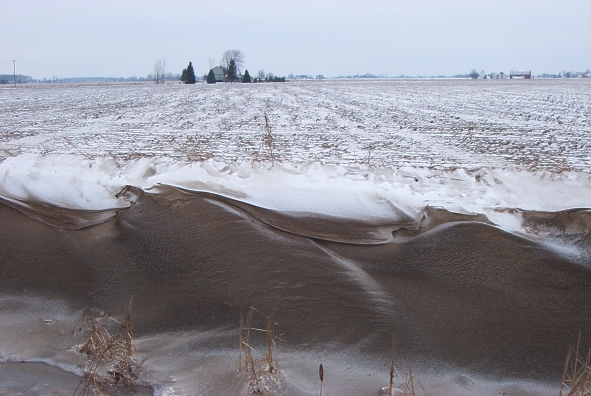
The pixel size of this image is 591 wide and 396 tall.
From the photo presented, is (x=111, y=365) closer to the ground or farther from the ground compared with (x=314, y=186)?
closer to the ground

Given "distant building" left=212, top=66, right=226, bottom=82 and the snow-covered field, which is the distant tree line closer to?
"distant building" left=212, top=66, right=226, bottom=82

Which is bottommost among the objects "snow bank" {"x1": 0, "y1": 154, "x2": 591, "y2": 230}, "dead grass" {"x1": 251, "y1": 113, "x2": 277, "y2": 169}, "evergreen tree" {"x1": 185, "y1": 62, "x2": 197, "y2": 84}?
"snow bank" {"x1": 0, "y1": 154, "x2": 591, "y2": 230}

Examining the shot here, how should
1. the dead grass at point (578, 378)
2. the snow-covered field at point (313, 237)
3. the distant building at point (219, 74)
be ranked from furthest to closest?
the distant building at point (219, 74)
the snow-covered field at point (313, 237)
the dead grass at point (578, 378)

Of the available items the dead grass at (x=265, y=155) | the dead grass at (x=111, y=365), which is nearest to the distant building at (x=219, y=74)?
the dead grass at (x=265, y=155)

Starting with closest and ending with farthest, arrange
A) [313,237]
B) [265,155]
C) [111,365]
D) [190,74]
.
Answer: [111,365] < [313,237] < [265,155] < [190,74]

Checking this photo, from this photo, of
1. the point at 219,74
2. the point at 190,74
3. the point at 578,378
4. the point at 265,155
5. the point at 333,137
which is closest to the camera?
the point at 578,378

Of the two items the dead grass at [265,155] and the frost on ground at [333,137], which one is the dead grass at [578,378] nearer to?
the frost on ground at [333,137]

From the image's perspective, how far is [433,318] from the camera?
18.5 feet

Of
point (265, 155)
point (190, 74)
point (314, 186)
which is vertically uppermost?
point (190, 74)

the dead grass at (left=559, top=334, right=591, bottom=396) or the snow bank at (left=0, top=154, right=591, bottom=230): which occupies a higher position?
the snow bank at (left=0, top=154, right=591, bottom=230)

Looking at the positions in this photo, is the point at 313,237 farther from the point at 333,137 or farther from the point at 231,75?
the point at 231,75

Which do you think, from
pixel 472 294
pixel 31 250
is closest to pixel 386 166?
pixel 472 294

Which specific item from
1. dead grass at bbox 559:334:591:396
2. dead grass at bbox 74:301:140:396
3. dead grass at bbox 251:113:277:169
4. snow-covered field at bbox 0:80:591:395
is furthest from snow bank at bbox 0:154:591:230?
dead grass at bbox 74:301:140:396

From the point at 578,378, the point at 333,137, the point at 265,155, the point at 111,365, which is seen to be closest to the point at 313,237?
the point at 111,365
